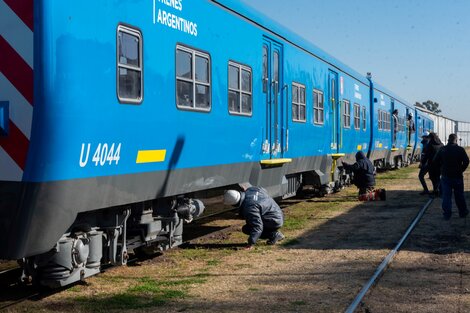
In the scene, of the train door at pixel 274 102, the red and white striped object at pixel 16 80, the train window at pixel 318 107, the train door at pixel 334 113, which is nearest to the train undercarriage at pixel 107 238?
the red and white striped object at pixel 16 80

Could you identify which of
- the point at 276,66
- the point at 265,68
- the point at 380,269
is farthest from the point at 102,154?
the point at 276,66

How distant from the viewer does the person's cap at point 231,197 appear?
8.68 meters

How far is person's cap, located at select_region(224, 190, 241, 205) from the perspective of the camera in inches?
342

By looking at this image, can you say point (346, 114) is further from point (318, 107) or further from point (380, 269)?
point (380, 269)

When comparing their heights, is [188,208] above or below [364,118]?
below

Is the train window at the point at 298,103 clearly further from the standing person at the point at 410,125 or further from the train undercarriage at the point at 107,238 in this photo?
the standing person at the point at 410,125

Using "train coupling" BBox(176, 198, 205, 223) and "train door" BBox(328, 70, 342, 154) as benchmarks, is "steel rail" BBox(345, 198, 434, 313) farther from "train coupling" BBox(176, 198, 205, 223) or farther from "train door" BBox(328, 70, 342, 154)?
"train door" BBox(328, 70, 342, 154)

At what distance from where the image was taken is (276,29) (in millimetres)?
10672

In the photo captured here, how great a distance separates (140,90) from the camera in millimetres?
6258

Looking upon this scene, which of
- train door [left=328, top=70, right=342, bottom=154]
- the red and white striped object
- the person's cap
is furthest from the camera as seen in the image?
train door [left=328, top=70, right=342, bottom=154]

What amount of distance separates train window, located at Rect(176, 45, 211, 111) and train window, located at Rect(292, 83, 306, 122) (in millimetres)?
3953

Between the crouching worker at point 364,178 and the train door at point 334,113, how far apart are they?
627 millimetres

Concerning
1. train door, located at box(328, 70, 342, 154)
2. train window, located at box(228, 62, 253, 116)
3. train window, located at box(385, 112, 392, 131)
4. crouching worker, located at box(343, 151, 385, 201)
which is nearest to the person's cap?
train window, located at box(228, 62, 253, 116)

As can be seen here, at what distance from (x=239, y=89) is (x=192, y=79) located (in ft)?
5.27
